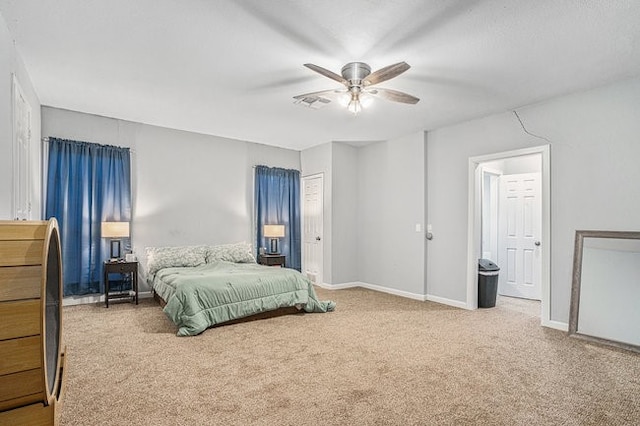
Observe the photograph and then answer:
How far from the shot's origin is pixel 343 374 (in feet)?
8.63

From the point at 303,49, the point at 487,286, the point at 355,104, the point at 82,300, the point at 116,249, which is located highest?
the point at 303,49

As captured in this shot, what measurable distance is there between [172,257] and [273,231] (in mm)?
1664

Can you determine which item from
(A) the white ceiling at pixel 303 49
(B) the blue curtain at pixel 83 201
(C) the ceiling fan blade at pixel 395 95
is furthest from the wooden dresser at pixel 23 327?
(B) the blue curtain at pixel 83 201

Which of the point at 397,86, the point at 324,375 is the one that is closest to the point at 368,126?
the point at 397,86

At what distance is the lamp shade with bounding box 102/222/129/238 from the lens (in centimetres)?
456

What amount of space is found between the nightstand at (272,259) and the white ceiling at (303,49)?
2.49 meters

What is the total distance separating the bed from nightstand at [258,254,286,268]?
717 mm

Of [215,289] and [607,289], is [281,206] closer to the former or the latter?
[215,289]

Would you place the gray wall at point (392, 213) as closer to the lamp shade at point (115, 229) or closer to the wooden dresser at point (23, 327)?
the lamp shade at point (115, 229)

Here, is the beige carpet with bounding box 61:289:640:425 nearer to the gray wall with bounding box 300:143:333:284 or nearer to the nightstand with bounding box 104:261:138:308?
the nightstand with bounding box 104:261:138:308

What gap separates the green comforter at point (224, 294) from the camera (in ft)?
11.7

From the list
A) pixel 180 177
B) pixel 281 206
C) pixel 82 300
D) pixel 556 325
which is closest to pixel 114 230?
Result: pixel 82 300

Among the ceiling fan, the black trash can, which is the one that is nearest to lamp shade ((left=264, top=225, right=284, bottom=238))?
the ceiling fan

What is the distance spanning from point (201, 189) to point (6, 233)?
14.7 feet
